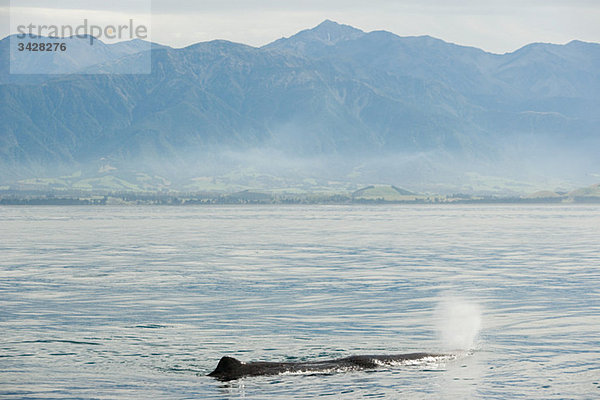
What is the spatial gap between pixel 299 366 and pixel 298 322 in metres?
14.4

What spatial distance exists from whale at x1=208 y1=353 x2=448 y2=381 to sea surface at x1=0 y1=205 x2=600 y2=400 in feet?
1.68

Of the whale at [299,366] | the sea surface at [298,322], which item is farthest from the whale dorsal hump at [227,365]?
the sea surface at [298,322]

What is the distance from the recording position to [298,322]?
52.5 m

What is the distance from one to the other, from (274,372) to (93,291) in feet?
113

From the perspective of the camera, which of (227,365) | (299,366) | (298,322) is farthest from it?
(298,322)

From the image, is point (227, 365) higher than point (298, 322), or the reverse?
point (227, 365)

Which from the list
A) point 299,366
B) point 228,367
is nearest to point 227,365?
point 228,367

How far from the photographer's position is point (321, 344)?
44.8 meters

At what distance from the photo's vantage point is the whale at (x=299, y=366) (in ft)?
121

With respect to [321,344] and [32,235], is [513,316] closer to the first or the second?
[321,344]

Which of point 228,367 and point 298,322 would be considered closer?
point 228,367

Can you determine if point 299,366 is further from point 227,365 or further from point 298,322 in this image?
point 298,322

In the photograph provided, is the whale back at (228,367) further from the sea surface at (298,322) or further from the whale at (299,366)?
the sea surface at (298,322)

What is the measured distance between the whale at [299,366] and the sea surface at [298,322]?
512 millimetres
